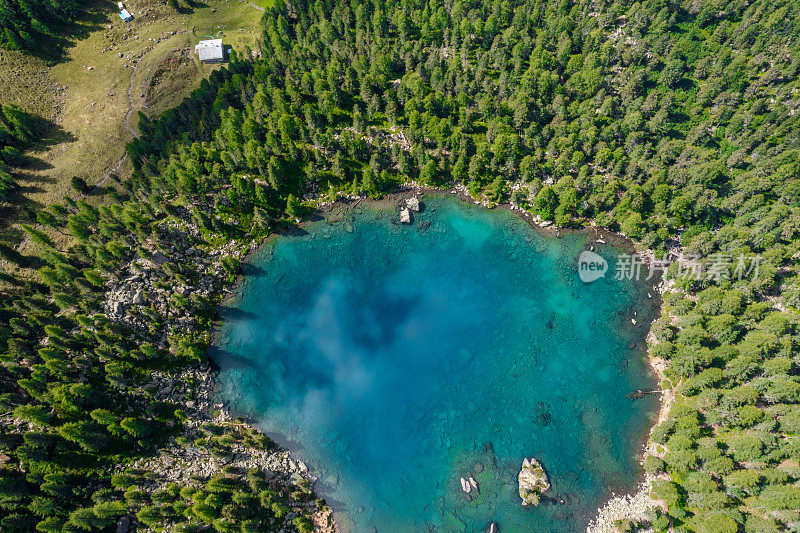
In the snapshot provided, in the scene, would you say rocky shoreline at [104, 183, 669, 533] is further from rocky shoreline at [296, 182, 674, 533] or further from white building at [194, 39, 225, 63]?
white building at [194, 39, 225, 63]

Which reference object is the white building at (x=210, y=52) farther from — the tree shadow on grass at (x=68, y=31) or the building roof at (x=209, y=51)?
the tree shadow on grass at (x=68, y=31)

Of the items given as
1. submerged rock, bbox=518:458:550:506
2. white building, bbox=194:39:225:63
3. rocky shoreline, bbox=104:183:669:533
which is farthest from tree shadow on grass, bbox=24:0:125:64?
submerged rock, bbox=518:458:550:506

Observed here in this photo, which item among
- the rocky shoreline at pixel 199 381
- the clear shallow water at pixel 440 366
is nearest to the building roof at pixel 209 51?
the rocky shoreline at pixel 199 381

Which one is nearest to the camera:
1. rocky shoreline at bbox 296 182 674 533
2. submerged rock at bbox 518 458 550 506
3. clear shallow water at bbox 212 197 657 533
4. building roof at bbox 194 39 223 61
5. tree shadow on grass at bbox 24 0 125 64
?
rocky shoreline at bbox 296 182 674 533

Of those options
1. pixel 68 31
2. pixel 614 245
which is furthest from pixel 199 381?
pixel 68 31

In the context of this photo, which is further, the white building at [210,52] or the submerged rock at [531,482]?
the white building at [210,52]

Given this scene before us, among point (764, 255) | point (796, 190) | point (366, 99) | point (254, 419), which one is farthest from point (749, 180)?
point (254, 419)

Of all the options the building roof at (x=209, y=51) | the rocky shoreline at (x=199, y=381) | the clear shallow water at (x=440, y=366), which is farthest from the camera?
the building roof at (x=209, y=51)

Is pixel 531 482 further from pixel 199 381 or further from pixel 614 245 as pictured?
pixel 199 381
